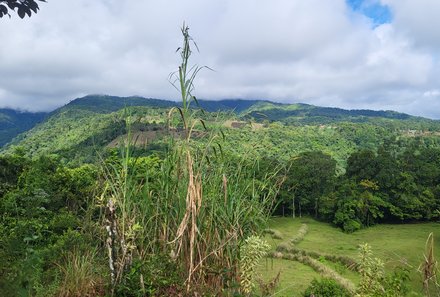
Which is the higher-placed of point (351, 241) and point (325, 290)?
point (325, 290)

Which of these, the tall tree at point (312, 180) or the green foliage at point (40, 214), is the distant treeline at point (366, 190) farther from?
the green foliage at point (40, 214)

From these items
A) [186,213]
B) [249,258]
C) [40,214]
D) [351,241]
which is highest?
[186,213]

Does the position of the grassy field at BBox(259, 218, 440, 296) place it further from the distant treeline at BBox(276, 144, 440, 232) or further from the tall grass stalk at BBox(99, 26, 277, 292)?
the tall grass stalk at BBox(99, 26, 277, 292)

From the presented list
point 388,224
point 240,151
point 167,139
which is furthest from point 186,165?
point 388,224

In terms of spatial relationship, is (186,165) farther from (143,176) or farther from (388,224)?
(388,224)

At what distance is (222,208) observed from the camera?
3.02 meters

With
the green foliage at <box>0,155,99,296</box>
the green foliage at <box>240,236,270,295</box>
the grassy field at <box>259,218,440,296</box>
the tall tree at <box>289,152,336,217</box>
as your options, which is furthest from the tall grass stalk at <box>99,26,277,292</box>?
the tall tree at <box>289,152,336,217</box>

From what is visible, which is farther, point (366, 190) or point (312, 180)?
point (312, 180)

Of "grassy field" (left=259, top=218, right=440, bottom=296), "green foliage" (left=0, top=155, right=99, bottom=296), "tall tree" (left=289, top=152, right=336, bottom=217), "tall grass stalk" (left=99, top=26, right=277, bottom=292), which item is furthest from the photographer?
"tall tree" (left=289, top=152, right=336, bottom=217)

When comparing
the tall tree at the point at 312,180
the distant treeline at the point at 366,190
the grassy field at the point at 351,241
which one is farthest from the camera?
the tall tree at the point at 312,180

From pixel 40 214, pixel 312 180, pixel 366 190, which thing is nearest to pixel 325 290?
pixel 40 214

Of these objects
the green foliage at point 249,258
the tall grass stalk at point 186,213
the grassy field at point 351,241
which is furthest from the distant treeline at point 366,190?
the green foliage at point 249,258

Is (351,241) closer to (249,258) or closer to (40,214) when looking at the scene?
(40,214)

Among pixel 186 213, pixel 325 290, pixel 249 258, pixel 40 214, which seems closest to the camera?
pixel 186 213
